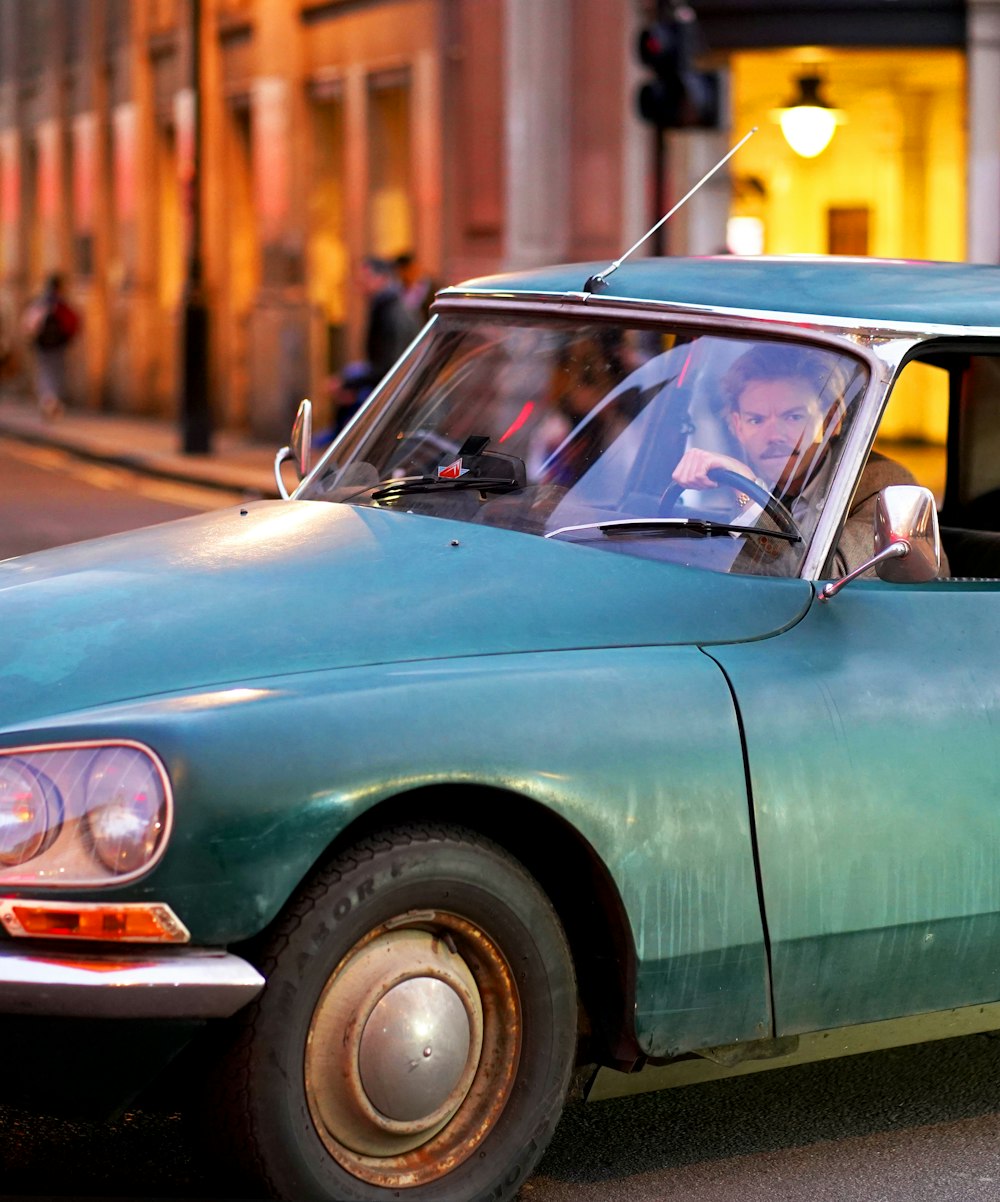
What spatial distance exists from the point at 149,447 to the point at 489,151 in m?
5.01

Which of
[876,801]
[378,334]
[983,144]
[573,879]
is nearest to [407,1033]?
[573,879]

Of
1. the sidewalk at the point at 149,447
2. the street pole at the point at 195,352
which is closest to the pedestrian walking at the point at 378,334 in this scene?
the sidewalk at the point at 149,447

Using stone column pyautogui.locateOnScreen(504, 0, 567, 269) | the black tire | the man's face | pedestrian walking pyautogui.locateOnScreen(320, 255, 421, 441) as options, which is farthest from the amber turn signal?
stone column pyautogui.locateOnScreen(504, 0, 567, 269)

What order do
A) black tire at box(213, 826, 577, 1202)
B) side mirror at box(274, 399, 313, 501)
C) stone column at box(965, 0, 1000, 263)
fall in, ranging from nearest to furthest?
1. black tire at box(213, 826, 577, 1202)
2. side mirror at box(274, 399, 313, 501)
3. stone column at box(965, 0, 1000, 263)

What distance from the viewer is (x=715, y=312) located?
448cm

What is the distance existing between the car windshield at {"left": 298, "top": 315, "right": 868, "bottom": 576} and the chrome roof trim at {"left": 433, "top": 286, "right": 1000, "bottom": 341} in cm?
4

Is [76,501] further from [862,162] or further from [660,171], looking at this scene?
[862,162]

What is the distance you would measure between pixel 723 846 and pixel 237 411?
24957 mm

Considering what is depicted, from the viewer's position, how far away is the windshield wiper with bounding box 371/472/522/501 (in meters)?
4.52

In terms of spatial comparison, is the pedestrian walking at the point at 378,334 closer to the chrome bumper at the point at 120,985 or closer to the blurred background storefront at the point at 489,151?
the blurred background storefront at the point at 489,151

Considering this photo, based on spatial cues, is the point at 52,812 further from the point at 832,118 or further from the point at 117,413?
the point at 117,413

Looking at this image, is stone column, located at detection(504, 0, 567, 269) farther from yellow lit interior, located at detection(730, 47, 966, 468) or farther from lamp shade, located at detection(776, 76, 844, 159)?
lamp shade, located at detection(776, 76, 844, 159)

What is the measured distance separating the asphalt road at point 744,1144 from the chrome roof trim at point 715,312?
1468 millimetres

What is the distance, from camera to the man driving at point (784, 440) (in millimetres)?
4234
